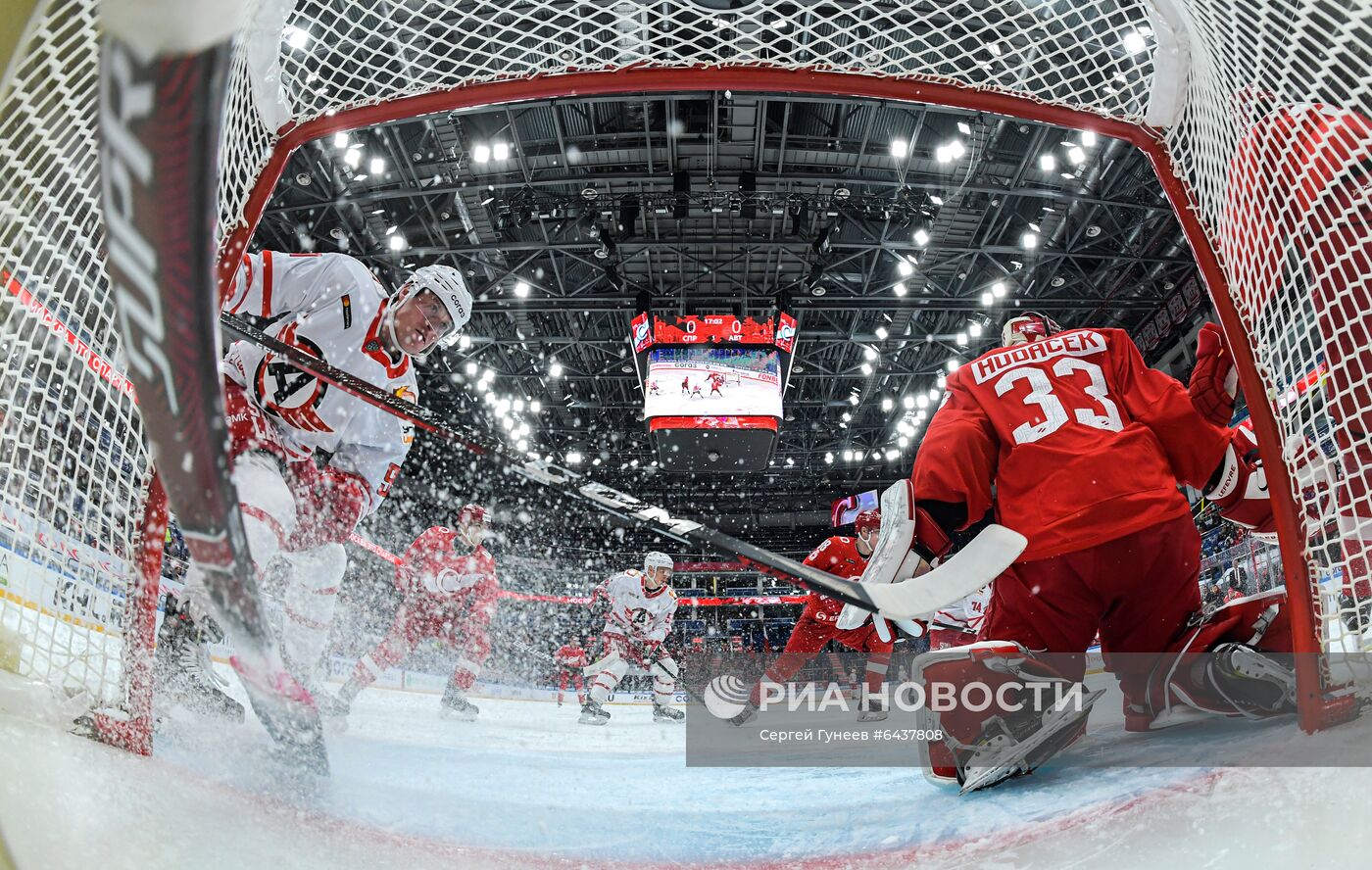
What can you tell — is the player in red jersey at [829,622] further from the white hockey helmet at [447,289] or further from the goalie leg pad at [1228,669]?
the white hockey helmet at [447,289]

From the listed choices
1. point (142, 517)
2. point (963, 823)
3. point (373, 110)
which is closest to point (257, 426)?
point (142, 517)

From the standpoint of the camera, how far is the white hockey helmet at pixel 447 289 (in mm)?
1944

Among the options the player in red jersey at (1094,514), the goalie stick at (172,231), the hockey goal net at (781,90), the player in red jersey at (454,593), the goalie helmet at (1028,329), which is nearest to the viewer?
the goalie stick at (172,231)

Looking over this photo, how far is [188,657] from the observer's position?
1734 mm

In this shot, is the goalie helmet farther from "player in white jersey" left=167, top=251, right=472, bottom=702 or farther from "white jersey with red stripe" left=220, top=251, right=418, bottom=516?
"white jersey with red stripe" left=220, top=251, right=418, bottom=516

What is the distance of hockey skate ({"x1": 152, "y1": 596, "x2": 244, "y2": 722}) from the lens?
163cm

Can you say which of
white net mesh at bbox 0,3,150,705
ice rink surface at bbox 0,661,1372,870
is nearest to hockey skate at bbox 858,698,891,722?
ice rink surface at bbox 0,661,1372,870

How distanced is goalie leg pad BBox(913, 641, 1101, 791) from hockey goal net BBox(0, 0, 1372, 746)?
1.12 ft

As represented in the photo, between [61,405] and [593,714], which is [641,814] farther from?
[593,714]

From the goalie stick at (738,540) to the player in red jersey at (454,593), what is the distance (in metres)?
2.86

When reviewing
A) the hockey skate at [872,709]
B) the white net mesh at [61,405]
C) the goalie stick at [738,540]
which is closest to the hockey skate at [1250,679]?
the goalie stick at [738,540]

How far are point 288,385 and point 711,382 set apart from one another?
255 inches

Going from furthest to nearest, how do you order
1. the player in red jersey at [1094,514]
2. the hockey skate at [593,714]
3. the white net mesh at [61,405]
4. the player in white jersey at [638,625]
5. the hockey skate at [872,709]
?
the player in white jersey at [638,625], the hockey skate at [593,714], the hockey skate at [872,709], the player in red jersey at [1094,514], the white net mesh at [61,405]

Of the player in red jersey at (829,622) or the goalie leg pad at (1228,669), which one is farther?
the player in red jersey at (829,622)
